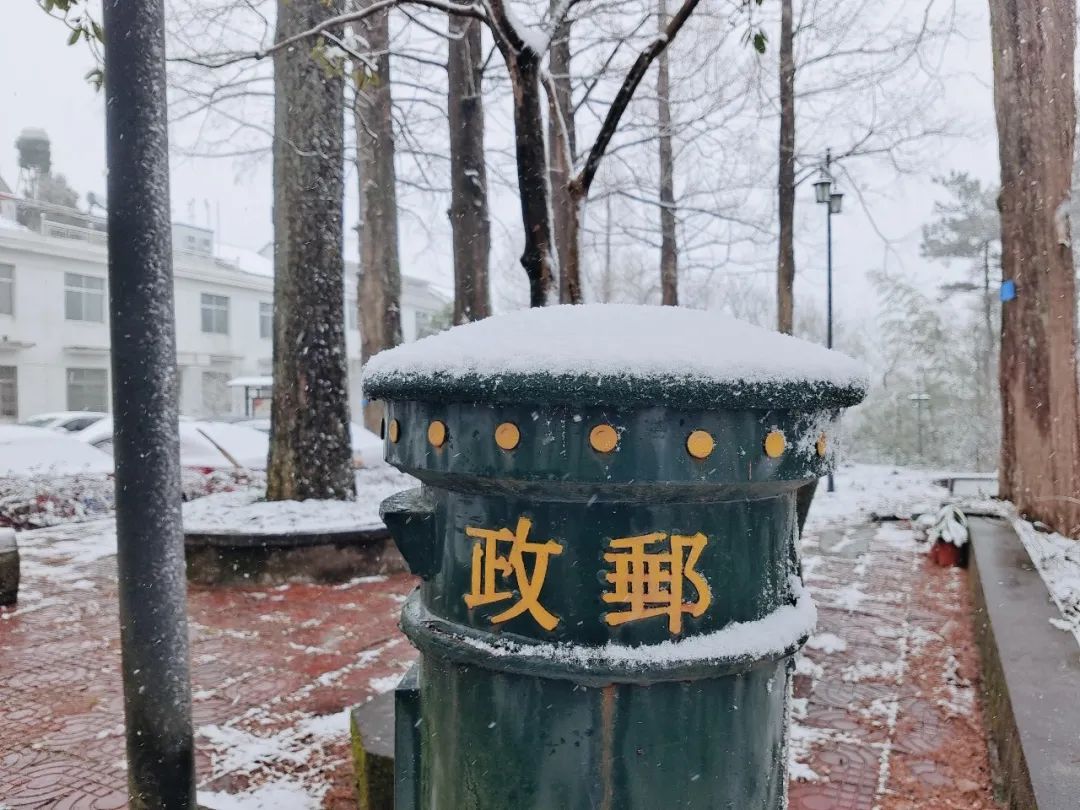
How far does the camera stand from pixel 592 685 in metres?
1.24

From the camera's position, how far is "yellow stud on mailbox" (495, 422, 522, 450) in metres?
1.19

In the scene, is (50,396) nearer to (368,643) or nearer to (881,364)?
(368,643)

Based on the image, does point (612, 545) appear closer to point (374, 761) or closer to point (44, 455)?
point (374, 761)

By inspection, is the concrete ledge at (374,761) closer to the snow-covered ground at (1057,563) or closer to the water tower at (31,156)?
the snow-covered ground at (1057,563)

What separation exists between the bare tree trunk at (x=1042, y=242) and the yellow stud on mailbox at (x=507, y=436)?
656 centimetres

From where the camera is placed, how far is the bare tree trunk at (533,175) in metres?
4.07

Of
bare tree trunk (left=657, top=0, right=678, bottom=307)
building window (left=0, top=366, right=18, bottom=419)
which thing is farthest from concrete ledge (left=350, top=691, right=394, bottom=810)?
building window (left=0, top=366, right=18, bottom=419)

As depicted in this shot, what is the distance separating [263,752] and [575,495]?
2429 mm

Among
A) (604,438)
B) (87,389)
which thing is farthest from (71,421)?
(604,438)

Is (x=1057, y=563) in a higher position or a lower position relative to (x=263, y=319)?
lower

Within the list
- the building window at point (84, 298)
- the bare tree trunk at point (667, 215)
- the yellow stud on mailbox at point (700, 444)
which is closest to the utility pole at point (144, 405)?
the yellow stud on mailbox at point (700, 444)

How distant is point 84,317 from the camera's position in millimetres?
27750

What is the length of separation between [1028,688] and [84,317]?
30648mm

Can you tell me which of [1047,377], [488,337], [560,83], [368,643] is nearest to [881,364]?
[560,83]
